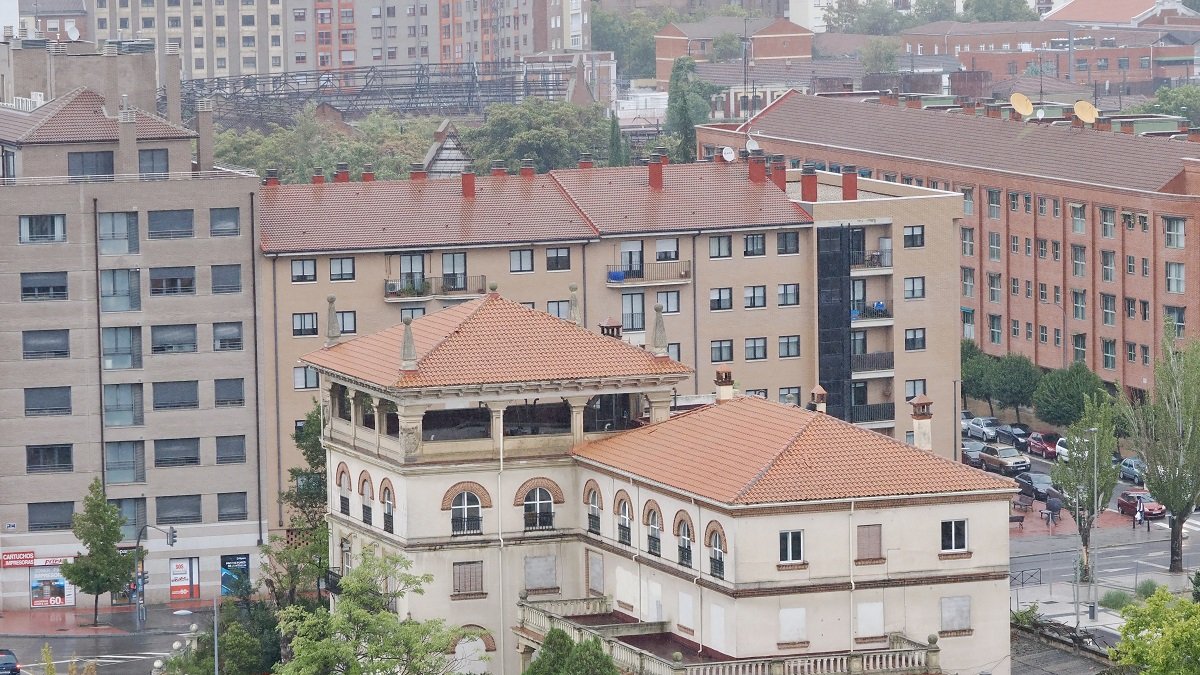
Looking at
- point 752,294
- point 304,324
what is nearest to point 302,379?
point 304,324

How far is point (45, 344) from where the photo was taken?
139625mm

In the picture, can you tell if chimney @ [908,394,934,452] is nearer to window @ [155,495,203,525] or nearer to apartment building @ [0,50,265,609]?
apartment building @ [0,50,265,609]

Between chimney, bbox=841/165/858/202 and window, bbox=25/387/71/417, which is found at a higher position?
chimney, bbox=841/165/858/202

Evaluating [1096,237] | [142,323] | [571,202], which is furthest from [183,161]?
[1096,237]

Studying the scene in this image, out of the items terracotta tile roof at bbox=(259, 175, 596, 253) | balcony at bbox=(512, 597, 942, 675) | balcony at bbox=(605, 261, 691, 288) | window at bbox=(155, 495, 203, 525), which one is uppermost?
terracotta tile roof at bbox=(259, 175, 596, 253)

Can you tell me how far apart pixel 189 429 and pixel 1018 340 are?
223ft

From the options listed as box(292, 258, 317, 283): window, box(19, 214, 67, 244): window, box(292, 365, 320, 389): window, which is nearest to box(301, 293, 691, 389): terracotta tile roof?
box(292, 365, 320, 389): window

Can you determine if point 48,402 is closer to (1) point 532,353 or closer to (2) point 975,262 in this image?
(1) point 532,353

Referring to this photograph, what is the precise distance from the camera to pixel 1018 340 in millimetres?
190500

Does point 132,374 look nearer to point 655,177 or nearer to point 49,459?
point 49,459

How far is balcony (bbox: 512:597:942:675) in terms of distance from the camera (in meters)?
94.4

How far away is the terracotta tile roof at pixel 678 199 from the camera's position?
14925 centimetres

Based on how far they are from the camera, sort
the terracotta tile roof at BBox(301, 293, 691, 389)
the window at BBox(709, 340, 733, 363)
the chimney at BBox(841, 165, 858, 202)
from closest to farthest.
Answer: the terracotta tile roof at BBox(301, 293, 691, 389) < the window at BBox(709, 340, 733, 363) < the chimney at BBox(841, 165, 858, 202)

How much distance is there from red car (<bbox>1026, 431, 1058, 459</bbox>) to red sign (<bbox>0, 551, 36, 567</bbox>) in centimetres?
6218
